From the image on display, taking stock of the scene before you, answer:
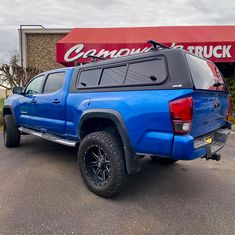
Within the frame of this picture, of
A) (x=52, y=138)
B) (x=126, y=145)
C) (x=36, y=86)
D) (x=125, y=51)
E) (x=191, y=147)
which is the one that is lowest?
(x=52, y=138)

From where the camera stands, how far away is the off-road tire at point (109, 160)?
3147 mm

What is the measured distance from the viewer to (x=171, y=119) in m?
2.68

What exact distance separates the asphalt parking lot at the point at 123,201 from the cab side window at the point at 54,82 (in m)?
1.48

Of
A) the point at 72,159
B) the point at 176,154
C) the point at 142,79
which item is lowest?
the point at 72,159

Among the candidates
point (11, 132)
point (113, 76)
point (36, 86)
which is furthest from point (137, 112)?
point (11, 132)

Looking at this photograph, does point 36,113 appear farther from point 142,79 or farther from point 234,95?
point 234,95

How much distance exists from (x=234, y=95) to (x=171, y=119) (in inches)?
397

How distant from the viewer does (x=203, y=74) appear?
322 cm

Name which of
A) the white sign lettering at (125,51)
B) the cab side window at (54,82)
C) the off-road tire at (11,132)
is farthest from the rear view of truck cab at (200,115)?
the white sign lettering at (125,51)

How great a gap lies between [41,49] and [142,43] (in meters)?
7.24

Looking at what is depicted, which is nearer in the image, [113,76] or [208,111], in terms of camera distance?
[208,111]

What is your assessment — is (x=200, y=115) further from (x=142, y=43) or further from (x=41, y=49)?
(x=41, y=49)

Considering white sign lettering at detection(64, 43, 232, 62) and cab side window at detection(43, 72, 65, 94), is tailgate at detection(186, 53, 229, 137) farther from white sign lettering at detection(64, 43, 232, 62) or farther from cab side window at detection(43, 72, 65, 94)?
white sign lettering at detection(64, 43, 232, 62)

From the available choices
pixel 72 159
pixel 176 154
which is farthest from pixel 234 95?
pixel 176 154
